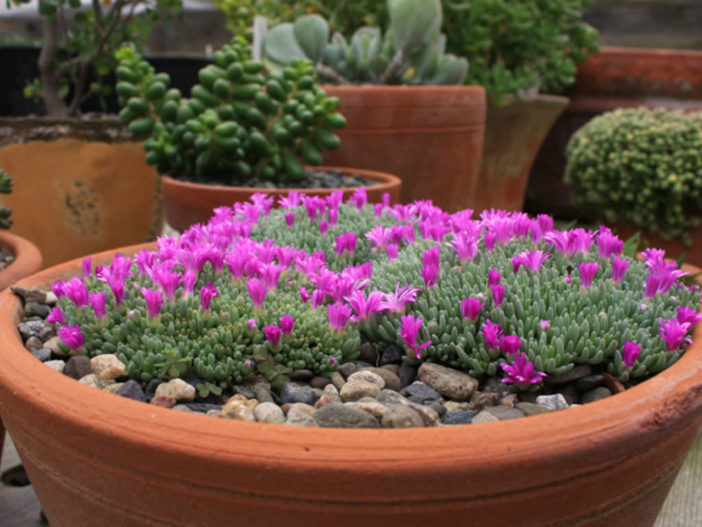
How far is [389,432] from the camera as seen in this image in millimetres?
855

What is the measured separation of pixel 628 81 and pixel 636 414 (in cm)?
372

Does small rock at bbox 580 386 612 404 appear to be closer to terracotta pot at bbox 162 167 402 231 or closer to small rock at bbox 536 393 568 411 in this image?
small rock at bbox 536 393 568 411

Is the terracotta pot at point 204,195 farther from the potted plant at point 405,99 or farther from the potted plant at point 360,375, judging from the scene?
the potted plant at point 360,375

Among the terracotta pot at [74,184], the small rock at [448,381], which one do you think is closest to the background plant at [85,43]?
the terracotta pot at [74,184]

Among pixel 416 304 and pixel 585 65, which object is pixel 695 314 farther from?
pixel 585 65

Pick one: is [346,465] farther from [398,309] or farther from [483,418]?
[398,309]

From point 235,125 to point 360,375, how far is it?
1478 mm

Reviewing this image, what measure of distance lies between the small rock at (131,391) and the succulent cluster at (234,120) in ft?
4.78

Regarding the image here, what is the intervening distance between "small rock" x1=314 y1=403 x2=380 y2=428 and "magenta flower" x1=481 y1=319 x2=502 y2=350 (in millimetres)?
247

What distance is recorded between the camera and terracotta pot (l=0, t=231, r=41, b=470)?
1.58 metres

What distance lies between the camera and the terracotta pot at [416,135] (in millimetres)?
2756

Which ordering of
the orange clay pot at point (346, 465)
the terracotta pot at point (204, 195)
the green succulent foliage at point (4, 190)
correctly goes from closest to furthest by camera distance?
the orange clay pot at point (346, 465), the green succulent foliage at point (4, 190), the terracotta pot at point (204, 195)

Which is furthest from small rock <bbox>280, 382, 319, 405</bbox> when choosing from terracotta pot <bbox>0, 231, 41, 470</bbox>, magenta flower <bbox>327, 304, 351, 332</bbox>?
terracotta pot <bbox>0, 231, 41, 470</bbox>

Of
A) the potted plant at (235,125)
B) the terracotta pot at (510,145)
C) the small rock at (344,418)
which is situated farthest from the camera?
the terracotta pot at (510,145)
